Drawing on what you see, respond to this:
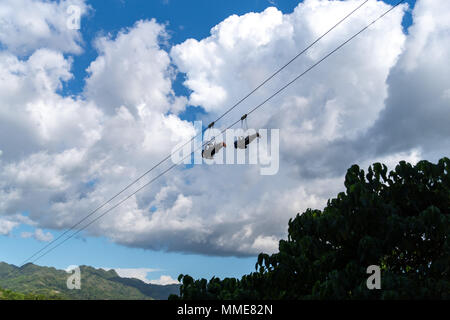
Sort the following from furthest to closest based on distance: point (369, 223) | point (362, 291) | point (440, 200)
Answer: point (440, 200) < point (369, 223) < point (362, 291)

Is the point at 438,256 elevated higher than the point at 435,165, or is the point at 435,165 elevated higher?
the point at 435,165

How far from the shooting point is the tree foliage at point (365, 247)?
12.4 m

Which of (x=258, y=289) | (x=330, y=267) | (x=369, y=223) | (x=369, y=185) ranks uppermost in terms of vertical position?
(x=369, y=185)

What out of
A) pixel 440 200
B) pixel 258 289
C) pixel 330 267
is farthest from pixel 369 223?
pixel 258 289

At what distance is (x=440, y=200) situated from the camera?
14766mm

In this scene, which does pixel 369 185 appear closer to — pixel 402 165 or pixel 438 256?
pixel 402 165

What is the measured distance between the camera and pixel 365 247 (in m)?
13.0

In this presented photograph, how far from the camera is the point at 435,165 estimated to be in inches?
574

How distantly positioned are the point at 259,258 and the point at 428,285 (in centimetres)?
547

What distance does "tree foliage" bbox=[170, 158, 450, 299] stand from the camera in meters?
12.4

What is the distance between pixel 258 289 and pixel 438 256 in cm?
639
